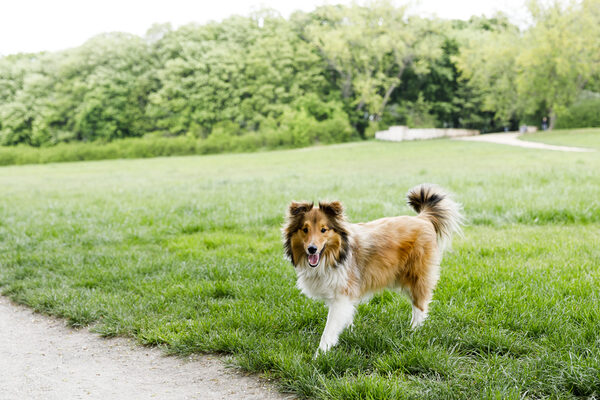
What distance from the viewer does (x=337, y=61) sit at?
4650 cm

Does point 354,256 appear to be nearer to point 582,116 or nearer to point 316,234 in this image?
point 316,234

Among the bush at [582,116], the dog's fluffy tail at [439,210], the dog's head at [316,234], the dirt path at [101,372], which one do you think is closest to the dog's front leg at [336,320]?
the dog's head at [316,234]

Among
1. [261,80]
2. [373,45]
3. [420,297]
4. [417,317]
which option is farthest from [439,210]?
[261,80]

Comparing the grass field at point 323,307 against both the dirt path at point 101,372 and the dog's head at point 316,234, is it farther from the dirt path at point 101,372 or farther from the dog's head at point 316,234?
the dog's head at point 316,234

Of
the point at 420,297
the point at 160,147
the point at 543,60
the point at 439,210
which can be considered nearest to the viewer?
the point at 420,297

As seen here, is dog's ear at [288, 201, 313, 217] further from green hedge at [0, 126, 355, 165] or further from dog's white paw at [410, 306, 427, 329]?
green hedge at [0, 126, 355, 165]

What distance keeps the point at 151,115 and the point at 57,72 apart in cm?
1099

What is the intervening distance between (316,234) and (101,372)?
1.98m

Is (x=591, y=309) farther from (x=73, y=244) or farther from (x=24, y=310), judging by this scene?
(x=73, y=244)

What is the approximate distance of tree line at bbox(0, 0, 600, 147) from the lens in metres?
44.1

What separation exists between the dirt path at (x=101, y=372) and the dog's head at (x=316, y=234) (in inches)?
39.2

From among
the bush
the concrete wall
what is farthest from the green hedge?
the bush

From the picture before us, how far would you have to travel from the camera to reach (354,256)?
385cm

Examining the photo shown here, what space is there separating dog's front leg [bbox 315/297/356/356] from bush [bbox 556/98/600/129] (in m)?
48.0
